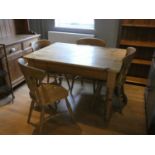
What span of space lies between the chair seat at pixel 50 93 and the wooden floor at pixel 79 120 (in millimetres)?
399

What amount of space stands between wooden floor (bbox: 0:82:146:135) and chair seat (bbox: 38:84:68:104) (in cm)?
40

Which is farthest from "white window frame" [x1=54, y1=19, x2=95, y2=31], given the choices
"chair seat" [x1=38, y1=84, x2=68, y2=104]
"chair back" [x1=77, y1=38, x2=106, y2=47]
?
"chair seat" [x1=38, y1=84, x2=68, y2=104]

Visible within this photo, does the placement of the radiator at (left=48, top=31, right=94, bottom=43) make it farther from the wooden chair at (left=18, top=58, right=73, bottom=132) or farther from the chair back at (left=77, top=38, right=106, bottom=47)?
the wooden chair at (left=18, top=58, right=73, bottom=132)

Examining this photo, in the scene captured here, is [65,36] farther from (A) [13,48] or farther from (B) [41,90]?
(B) [41,90]

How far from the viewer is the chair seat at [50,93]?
6.05 ft

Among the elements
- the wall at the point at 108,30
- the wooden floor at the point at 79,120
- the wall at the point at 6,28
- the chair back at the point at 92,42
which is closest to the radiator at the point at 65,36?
the wall at the point at 108,30


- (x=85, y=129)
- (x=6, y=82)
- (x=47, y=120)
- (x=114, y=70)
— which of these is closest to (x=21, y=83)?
(x=6, y=82)

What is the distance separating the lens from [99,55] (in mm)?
2129

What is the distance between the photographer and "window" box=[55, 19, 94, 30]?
3389mm

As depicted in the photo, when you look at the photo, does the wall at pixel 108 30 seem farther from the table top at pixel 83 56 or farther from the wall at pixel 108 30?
the table top at pixel 83 56

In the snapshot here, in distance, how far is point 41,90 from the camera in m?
2.00
